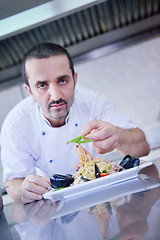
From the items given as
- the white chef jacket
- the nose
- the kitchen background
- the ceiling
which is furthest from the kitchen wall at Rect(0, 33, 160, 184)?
the nose

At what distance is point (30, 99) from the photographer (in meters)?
1.69

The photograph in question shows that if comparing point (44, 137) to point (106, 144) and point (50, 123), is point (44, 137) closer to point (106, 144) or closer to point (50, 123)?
point (50, 123)

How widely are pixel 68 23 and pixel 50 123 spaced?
651 millimetres

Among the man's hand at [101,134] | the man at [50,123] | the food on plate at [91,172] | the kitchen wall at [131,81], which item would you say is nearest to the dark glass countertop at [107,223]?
the food on plate at [91,172]

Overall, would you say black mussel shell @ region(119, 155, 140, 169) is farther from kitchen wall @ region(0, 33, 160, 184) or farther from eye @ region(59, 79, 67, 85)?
kitchen wall @ region(0, 33, 160, 184)

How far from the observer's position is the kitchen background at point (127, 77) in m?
2.12

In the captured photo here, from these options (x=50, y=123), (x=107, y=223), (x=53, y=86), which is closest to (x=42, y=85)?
(x=53, y=86)

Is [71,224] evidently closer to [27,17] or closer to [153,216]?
[153,216]

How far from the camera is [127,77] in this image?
2213 millimetres

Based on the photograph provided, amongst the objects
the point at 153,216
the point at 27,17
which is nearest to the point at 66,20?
the point at 27,17

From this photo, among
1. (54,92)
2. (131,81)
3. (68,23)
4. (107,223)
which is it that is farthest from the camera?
(131,81)

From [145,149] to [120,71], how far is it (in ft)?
2.67

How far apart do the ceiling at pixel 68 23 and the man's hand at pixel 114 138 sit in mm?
693

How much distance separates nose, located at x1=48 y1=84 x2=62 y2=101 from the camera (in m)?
1.55
